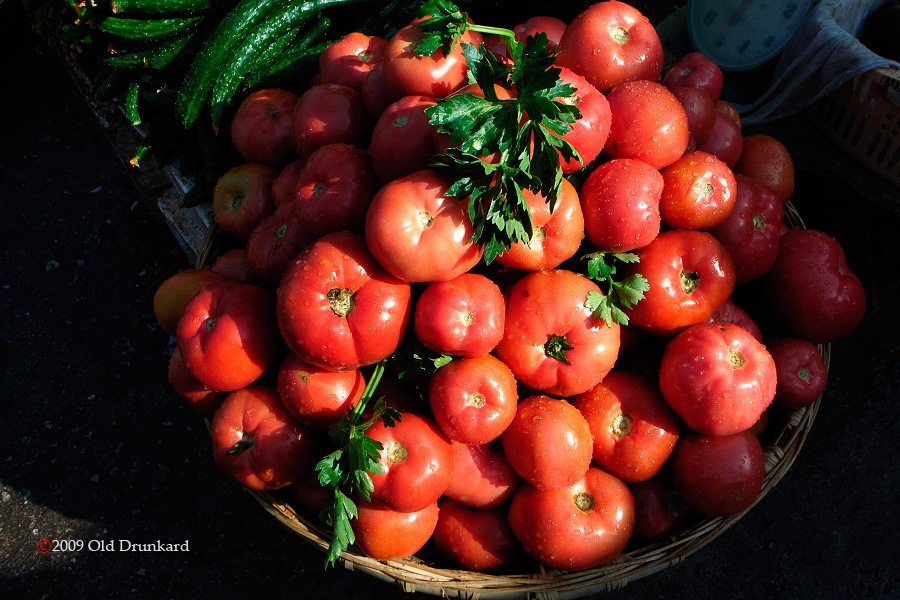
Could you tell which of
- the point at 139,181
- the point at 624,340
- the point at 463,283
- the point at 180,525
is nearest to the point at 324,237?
the point at 463,283

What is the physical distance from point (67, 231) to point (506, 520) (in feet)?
12.1

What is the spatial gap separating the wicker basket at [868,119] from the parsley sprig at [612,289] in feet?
6.02

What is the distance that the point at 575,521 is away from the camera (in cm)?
214

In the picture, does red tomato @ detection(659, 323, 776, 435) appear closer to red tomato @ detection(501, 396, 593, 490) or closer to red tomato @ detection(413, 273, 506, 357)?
red tomato @ detection(501, 396, 593, 490)

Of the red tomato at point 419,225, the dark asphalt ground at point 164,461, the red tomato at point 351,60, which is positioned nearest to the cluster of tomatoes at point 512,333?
the red tomato at point 419,225

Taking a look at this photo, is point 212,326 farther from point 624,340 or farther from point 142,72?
point 142,72

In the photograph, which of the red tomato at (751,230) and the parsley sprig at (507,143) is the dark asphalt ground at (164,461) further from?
the parsley sprig at (507,143)

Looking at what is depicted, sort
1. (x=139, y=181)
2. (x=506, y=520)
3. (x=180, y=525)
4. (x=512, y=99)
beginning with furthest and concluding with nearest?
1. (x=139, y=181)
2. (x=180, y=525)
3. (x=506, y=520)
4. (x=512, y=99)

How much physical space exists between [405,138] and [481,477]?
1.15m

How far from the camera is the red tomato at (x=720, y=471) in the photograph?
2.20 m

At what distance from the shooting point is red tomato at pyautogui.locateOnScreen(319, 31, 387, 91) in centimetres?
265

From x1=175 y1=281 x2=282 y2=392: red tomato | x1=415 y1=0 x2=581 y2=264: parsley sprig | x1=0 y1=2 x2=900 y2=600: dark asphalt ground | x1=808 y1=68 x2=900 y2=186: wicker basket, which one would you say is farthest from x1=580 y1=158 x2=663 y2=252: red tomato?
x1=0 y1=2 x2=900 y2=600: dark asphalt ground

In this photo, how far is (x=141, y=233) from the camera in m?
4.34

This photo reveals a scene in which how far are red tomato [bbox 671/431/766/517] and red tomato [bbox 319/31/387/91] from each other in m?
1.87
